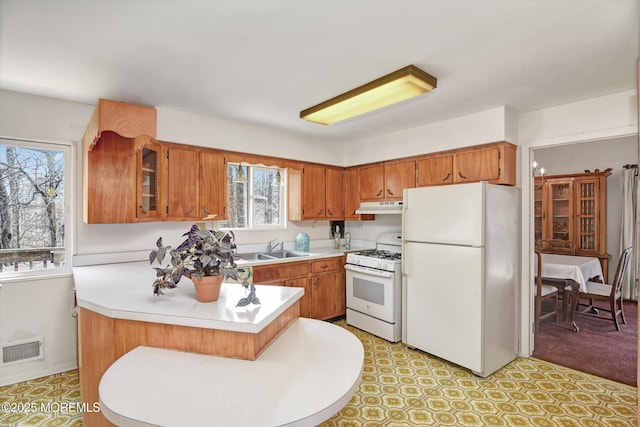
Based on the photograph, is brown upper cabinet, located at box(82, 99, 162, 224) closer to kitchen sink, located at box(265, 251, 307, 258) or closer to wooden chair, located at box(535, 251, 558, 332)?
kitchen sink, located at box(265, 251, 307, 258)

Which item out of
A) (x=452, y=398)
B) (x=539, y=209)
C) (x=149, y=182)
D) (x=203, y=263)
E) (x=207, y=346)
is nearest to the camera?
(x=207, y=346)

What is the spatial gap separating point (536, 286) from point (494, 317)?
1433 millimetres

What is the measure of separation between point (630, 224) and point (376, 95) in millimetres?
5039

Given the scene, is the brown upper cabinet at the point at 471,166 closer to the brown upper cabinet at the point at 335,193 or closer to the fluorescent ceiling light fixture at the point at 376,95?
the fluorescent ceiling light fixture at the point at 376,95

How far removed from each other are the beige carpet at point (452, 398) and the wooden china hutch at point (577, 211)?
336cm

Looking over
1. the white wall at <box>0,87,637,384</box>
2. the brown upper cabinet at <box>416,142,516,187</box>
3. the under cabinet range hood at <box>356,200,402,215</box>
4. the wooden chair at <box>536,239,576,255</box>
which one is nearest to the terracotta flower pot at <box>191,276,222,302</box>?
the white wall at <box>0,87,637,384</box>

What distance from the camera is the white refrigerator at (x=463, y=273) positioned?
2.79m

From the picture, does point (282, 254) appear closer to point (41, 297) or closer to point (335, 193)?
point (335, 193)

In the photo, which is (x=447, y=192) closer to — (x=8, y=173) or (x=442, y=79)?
(x=442, y=79)

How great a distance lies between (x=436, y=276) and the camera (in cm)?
308

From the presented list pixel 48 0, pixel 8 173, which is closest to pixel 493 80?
pixel 48 0

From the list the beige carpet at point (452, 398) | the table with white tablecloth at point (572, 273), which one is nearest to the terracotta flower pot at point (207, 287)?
the beige carpet at point (452, 398)

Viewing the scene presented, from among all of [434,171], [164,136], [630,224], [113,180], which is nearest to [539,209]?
[630,224]

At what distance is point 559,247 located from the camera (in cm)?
553
